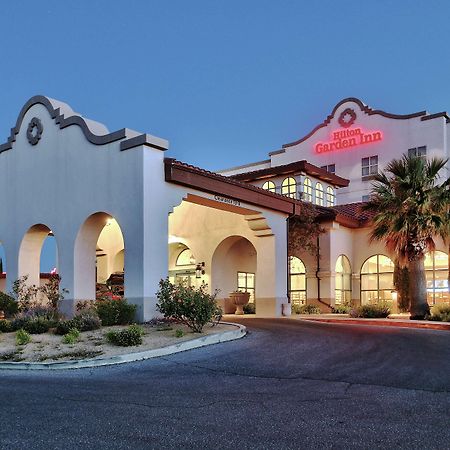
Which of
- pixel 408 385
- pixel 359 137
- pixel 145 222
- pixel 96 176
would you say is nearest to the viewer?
pixel 408 385

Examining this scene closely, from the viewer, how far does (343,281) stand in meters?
A: 31.3

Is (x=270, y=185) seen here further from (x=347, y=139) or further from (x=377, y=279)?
(x=347, y=139)

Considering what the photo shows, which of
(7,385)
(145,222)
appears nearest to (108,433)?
(7,385)

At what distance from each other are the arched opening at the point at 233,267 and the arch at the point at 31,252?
794 centimetres

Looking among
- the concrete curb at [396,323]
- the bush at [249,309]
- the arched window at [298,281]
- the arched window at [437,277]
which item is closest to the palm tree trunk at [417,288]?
the concrete curb at [396,323]

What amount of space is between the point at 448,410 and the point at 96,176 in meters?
15.1

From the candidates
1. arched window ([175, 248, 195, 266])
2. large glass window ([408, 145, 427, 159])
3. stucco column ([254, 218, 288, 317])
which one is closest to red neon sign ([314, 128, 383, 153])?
large glass window ([408, 145, 427, 159])

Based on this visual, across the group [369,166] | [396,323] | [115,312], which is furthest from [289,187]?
[115,312]

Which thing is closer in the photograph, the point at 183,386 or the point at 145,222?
the point at 183,386

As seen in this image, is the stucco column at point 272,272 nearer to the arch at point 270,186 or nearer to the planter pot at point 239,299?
the planter pot at point 239,299

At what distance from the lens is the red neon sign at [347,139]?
45.0m

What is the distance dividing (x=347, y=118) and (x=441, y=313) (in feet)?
85.7

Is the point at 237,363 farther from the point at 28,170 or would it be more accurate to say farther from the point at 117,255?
the point at 117,255

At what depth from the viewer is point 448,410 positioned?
809 cm
